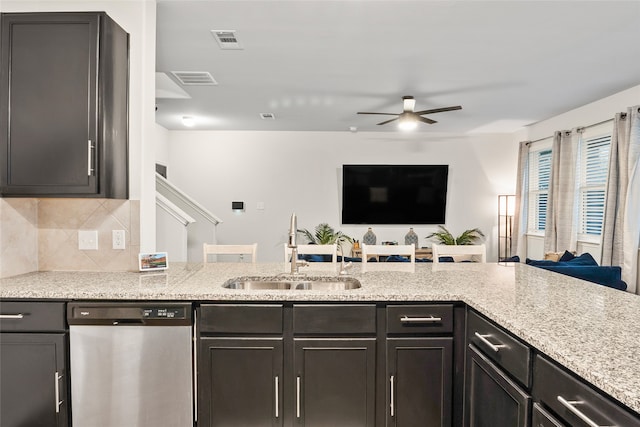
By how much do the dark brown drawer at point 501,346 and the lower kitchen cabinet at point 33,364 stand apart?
1898mm

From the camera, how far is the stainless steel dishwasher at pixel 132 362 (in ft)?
5.82

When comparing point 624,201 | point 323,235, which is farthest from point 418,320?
point 323,235

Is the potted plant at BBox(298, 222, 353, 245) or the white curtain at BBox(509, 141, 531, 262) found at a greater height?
the white curtain at BBox(509, 141, 531, 262)

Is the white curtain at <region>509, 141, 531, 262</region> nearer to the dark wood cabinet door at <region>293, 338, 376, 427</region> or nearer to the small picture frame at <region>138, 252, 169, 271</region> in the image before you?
the dark wood cabinet door at <region>293, 338, 376, 427</region>

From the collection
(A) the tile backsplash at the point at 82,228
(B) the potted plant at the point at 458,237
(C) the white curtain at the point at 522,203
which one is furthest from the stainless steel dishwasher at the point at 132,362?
(C) the white curtain at the point at 522,203

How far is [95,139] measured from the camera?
2016mm

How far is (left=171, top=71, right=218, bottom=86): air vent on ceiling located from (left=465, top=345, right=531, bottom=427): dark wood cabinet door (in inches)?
141

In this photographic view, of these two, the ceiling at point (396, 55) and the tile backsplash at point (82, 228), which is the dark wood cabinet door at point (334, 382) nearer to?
the tile backsplash at point (82, 228)

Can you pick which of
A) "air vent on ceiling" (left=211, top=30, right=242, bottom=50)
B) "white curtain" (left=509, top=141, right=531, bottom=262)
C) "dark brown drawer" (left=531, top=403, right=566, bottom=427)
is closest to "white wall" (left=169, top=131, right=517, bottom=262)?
"white curtain" (left=509, top=141, right=531, bottom=262)

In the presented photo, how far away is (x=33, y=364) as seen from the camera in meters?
1.78

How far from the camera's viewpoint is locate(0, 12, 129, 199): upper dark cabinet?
1989 mm

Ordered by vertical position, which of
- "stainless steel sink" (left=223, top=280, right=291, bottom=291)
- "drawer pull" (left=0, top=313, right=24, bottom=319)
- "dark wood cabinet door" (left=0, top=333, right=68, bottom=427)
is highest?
"stainless steel sink" (left=223, top=280, right=291, bottom=291)

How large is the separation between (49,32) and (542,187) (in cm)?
664

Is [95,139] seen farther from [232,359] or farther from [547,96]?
[547,96]
